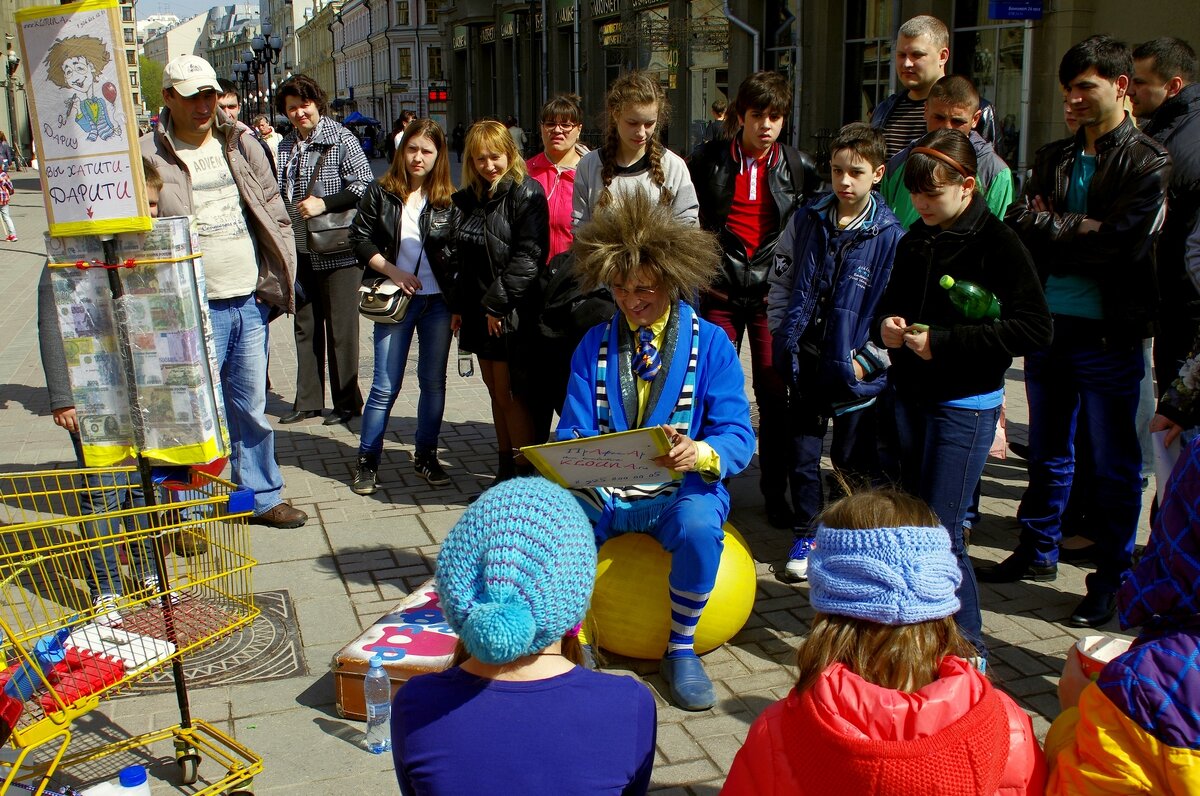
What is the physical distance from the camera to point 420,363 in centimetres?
625

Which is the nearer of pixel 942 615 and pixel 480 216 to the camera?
pixel 942 615

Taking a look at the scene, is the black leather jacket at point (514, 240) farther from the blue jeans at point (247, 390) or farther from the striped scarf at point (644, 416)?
the striped scarf at point (644, 416)

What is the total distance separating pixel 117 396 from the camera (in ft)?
11.6

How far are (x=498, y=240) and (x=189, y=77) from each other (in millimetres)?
1664

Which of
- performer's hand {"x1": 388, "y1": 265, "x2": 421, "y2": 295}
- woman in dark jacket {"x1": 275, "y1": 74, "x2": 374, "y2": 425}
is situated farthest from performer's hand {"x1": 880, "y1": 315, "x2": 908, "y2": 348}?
woman in dark jacket {"x1": 275, "y1": 74, "x2": 374, "y2": 425}

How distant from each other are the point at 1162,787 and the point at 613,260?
96.0 inches

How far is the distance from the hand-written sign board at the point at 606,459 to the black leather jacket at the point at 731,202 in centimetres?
186

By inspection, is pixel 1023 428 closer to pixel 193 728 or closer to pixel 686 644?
pixel 686 644

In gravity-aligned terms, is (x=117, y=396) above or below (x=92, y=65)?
below

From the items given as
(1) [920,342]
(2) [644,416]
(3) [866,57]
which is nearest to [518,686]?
(2) [644,416]

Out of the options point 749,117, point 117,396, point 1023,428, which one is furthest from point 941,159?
point 1023,428

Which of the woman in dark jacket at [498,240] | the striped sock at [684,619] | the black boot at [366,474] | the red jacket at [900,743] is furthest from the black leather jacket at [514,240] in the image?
the red jacket at [900,743]

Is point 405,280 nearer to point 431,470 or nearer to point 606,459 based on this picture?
point 431,470

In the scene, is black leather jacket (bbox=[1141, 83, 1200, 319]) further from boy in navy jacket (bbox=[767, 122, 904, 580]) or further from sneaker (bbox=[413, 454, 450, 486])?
sneaker (bbox=[413, 454, 450, 486])
